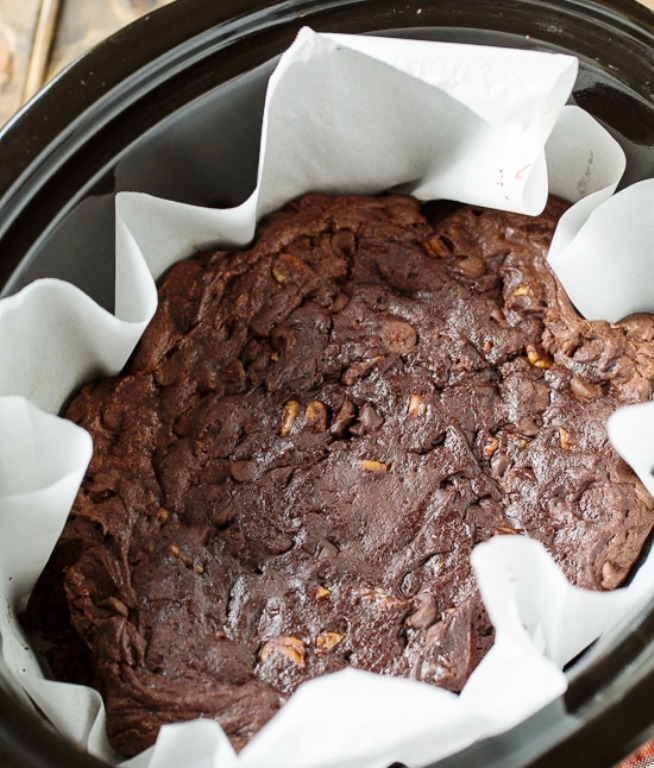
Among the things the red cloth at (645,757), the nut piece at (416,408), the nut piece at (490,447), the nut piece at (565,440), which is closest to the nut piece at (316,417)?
the nut piece at (416,408)

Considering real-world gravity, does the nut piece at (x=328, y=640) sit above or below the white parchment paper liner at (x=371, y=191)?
below

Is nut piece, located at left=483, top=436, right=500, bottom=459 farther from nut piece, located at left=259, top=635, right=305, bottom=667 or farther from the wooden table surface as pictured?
the wooden table surface

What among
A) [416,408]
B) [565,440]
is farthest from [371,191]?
[565,440]

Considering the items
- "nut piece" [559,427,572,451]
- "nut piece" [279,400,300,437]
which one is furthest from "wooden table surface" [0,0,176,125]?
"nut piece" [559,427,572,451]

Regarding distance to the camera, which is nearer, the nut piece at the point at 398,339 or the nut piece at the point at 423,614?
the nut piece at the point at 423,614

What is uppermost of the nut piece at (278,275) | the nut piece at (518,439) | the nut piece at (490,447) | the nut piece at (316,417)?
the nut piece at (278,275)

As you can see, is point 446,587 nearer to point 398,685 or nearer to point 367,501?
point 367,501

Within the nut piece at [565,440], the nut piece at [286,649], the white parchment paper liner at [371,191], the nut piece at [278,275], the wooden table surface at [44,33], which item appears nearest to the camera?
the white parchment paper liner at [371,191]

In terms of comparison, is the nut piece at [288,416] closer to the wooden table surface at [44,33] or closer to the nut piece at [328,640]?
the nut piece at [328,640]
